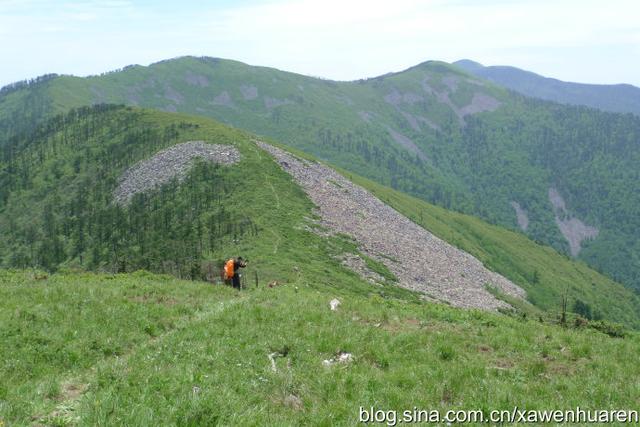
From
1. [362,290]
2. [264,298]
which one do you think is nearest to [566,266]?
[362,290]

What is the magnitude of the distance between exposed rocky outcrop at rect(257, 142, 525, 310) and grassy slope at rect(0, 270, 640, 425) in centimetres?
5286

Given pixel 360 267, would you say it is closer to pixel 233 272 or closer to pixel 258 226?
pixel 258 226

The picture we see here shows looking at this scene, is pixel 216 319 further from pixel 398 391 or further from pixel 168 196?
pixel 168 196

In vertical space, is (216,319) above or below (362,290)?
above

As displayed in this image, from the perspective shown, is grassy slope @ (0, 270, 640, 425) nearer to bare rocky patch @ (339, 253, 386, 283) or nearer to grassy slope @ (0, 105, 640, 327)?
grassy slope @ (0, 105, 640, 327)

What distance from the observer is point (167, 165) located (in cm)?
10562

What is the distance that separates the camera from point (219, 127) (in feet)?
426

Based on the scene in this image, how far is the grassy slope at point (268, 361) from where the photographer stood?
454 inches

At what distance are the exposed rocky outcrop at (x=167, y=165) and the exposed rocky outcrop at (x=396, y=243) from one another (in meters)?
11.8

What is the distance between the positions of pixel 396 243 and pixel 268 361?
74.9 meters

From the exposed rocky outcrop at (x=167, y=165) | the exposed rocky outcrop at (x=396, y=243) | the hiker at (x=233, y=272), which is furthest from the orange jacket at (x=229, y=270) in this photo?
the exposed rocky outcrop at (x=167, y=165)

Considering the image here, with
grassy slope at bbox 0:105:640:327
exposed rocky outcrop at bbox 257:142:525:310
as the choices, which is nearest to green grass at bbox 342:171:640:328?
grassy slope at bbox 0:105:640:327

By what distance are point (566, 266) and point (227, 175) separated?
5419 inches

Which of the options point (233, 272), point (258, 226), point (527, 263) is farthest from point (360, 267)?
point (527, 263)
